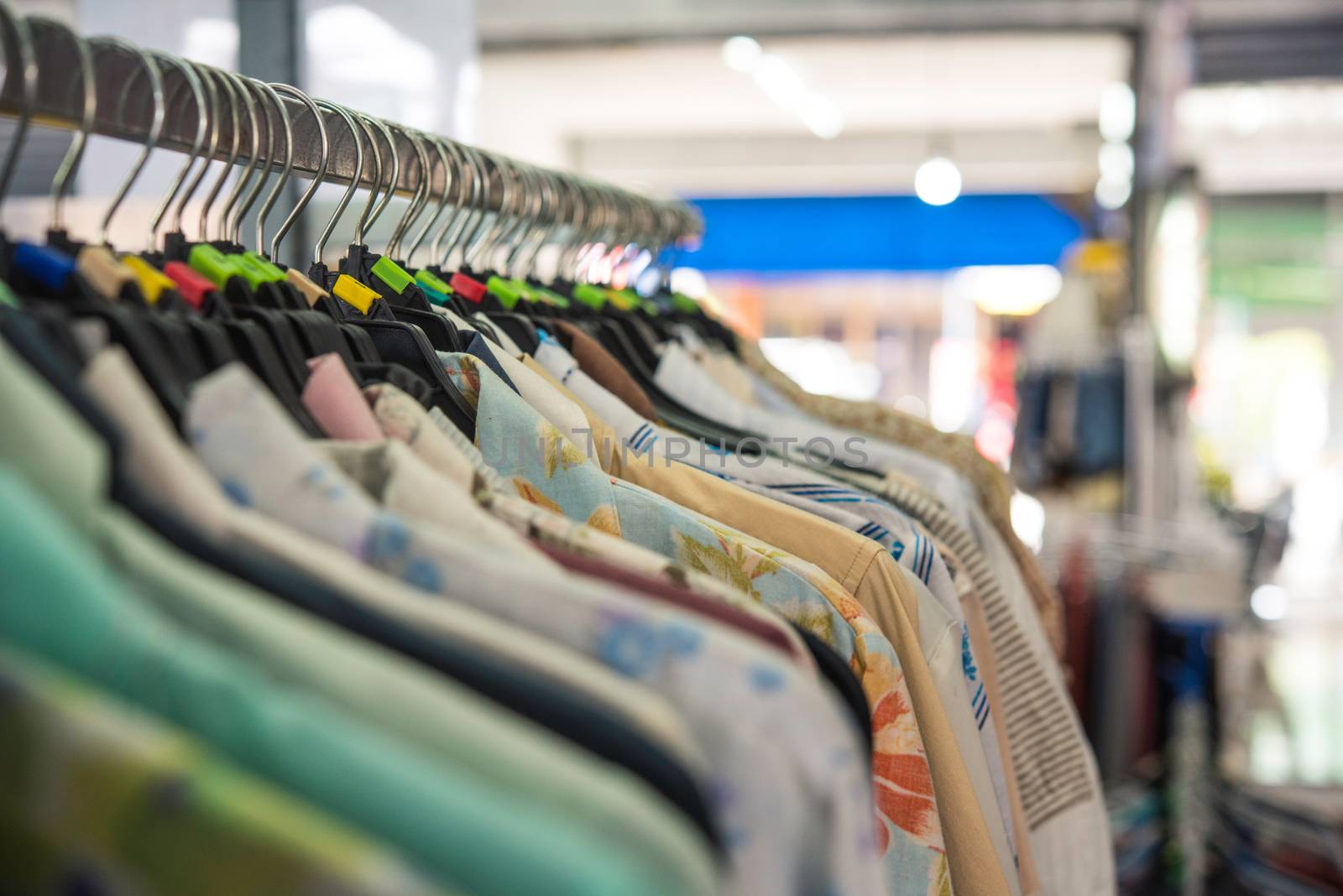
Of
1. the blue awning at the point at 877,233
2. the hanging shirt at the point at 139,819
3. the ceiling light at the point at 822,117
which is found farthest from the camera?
the blue awning at the point at 877,233

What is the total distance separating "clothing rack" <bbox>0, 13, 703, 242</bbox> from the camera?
686mm

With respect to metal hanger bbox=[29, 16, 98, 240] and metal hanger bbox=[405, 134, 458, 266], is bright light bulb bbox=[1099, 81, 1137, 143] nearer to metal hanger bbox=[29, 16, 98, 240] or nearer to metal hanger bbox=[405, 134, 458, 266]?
metal hanger bbox=[405, 134, 458, 266]

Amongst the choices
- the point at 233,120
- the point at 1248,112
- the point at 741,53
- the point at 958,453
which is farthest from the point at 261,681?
the point at 1248,112

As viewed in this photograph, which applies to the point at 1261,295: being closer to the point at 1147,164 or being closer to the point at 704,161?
the point at 704,161

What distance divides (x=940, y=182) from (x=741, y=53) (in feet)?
6.71

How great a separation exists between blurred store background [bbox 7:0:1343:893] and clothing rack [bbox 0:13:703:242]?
0.67 meters

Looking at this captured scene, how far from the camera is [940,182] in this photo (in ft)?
23.9

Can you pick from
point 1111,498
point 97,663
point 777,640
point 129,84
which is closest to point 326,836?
point 97,663

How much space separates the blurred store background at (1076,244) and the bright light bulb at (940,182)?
0.08 feet

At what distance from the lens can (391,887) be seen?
367 millimetres

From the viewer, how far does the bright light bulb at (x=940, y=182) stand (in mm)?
7246

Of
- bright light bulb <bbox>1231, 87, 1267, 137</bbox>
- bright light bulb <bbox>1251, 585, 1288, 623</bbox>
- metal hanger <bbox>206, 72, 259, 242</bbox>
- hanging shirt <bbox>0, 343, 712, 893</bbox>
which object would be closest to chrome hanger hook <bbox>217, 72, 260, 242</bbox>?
metal hanger <bbox>206, 72, 259, 242</bbox>

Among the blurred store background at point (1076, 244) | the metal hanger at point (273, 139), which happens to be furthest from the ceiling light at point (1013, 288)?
the metal hanger at point (273, 139)

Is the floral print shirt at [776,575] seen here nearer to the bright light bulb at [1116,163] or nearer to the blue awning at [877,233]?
the bright light bulb at [1116,163]
